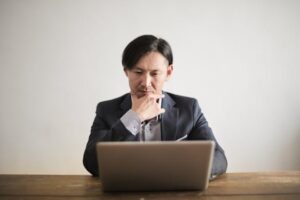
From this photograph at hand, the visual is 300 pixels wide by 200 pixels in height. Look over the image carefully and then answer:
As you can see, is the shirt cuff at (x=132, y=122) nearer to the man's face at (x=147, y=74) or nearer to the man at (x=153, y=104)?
the man at (x=153, y=104)

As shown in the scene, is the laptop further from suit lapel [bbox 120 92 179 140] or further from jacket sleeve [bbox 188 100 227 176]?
suit lapel [bbox 120 92 179 140]

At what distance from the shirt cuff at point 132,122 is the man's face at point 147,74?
0.80 feet

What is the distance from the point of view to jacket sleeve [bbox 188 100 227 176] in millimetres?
1068

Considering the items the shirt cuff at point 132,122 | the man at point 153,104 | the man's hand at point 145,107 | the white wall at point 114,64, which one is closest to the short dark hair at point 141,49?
the man at point 153,104

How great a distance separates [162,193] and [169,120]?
0.59 metres

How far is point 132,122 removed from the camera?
1.14 meters

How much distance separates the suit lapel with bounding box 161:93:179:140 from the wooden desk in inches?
15.1

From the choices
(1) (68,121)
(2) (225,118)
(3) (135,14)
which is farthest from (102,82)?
(2) (225,118)

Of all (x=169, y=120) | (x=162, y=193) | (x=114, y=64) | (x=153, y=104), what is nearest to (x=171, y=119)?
(x=169, y=120)

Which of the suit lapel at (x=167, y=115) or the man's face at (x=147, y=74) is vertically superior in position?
the man's face at (x=147, y=74)

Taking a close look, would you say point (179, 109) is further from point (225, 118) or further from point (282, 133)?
point (282, 133)

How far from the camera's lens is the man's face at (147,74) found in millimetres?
1370

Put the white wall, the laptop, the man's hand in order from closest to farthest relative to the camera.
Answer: the laptop < the man's hand < the white wall

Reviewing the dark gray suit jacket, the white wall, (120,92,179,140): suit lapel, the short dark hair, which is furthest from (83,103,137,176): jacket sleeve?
the white wall
